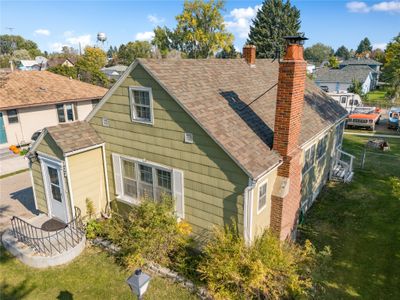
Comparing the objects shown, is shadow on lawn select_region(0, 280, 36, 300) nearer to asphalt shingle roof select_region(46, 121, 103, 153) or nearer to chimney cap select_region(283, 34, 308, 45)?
asphalt shingle roof select_region(46, 121, 103, 153)

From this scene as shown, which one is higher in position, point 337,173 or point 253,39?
point 253,39

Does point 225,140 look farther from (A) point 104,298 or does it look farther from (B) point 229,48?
(B) point 229,48

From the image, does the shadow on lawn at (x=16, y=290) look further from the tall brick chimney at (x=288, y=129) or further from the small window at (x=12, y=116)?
the small window at (x=12, y=116)

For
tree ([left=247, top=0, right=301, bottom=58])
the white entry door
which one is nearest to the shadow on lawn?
the white entry door

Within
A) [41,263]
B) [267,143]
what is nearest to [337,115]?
[267,143]

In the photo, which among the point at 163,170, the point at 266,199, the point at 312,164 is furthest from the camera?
the point at 312,164

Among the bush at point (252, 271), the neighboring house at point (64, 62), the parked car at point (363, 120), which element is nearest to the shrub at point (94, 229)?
the bush at point (252, 271)

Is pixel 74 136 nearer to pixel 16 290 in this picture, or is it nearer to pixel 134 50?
pixel 16 290
